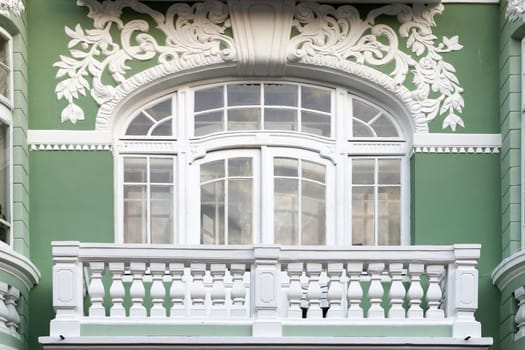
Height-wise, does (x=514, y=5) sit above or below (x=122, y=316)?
above

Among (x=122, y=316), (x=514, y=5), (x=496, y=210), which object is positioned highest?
(x=514, y=5)

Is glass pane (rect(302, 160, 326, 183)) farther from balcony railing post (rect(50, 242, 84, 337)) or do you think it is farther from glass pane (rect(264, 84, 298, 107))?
balcony railing post (rect(50, 242, 84, 337))

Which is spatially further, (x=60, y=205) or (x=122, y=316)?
(x=60, y=205)

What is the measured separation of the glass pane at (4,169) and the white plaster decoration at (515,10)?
561cm

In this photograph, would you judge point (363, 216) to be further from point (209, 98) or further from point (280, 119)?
point (209, 98)

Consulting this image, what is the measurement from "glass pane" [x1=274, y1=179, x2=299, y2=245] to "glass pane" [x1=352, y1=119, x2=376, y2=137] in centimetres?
91

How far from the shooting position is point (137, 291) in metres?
19.0

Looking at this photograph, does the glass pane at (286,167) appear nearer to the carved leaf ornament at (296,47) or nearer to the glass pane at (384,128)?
the glass pane at (384,128)

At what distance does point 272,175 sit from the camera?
20.9 m

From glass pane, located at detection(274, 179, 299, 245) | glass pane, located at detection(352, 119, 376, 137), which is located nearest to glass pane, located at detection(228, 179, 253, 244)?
glass pane, located at detection(274, 179, 299, 245)

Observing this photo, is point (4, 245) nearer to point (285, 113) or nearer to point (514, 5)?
point (285, 113)

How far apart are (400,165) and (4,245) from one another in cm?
461

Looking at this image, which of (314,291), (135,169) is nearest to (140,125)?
(135,169)

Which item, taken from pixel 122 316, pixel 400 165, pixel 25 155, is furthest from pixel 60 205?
pixel 400 165
